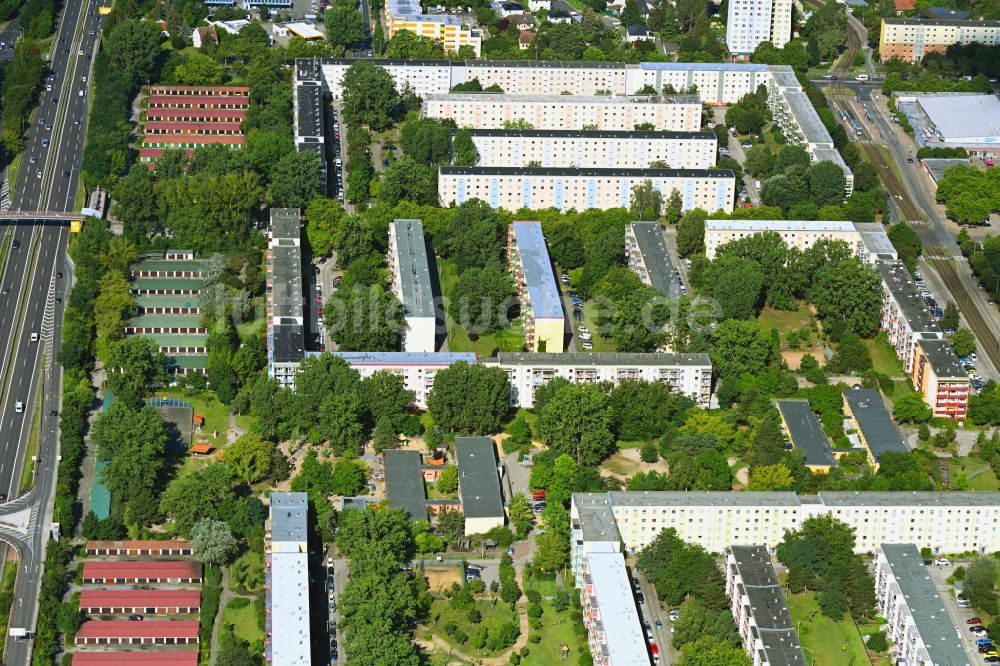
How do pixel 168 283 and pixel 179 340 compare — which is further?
pixel 168 283

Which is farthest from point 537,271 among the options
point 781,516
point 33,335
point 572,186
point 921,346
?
point 33,335

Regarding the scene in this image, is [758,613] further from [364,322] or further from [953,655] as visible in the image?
[364,322]

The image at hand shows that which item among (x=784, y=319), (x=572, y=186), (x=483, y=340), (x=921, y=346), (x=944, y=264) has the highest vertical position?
(x=572, y=186)

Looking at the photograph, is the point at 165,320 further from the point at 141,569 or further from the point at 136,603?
the point at 136,603

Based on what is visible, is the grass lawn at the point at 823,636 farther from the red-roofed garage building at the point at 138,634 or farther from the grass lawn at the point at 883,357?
the red-roofed garage building at the point at 138,634

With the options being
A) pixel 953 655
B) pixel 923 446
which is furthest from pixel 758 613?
pixel 923 446

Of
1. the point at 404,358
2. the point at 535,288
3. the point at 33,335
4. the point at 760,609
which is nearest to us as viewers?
the point at 760,609

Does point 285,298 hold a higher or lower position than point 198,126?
higher

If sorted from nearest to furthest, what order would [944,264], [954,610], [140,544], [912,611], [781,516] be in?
[912,611]
[954,610]
[140,544]
[781,516]
[944,264]
